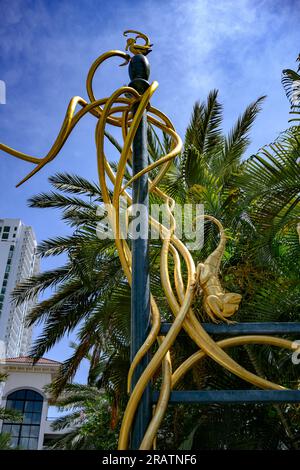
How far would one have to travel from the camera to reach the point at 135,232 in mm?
3283

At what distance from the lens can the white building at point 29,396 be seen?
95.5 feet

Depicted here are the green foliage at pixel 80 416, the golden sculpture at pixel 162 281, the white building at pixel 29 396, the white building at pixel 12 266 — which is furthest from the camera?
the white building at pixel 12 266

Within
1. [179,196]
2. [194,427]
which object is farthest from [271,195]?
[194,427]

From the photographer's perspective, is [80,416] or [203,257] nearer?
[203,257]

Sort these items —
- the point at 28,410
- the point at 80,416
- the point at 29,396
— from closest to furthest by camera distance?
→ the point at 80,416 < the point at 28,410 < the point at 29,396

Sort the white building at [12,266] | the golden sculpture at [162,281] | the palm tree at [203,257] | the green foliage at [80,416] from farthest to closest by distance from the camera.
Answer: the white building at [12,266]
the green foliage at [80,416]
the palm tree at [203,257]
the golden sculpture at [162,281]

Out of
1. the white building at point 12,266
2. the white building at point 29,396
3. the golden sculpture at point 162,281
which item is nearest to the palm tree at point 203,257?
the golden sculpture at point 162,281

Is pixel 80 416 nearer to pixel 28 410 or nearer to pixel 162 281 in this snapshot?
pixel 28 410

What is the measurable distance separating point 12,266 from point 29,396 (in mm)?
48104

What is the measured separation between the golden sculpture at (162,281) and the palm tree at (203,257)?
1.43 m

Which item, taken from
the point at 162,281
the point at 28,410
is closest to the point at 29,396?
the point at 28,410

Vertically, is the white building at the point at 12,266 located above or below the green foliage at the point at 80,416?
above

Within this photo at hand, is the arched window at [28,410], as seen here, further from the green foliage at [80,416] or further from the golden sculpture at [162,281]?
the golden sculpture at [162,281]

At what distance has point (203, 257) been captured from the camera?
692cm
